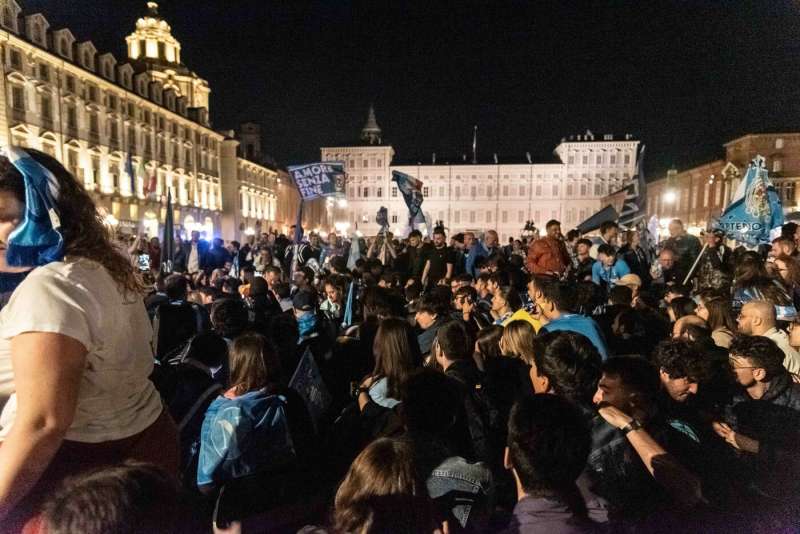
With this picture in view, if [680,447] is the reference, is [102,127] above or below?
above

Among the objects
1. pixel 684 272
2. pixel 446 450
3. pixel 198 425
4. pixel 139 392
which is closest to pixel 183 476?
pixel 198 425

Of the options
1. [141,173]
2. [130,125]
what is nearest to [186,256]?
[141,173]

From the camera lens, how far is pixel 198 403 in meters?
3.03

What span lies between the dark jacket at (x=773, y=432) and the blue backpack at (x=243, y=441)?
8.02 ft

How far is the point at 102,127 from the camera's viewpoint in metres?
39.1

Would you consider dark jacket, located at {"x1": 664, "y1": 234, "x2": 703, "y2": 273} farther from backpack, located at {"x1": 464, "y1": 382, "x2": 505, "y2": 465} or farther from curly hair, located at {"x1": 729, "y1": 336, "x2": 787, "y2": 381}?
Answer: backpack, located at {"x1": 464, "y1": 382, "x2": 505, "y2": 465}

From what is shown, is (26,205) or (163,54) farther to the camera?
(163,54)

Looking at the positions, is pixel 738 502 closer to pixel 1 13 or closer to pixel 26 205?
pixel 26 205

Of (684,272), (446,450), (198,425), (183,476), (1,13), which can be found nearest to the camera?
(446,450)

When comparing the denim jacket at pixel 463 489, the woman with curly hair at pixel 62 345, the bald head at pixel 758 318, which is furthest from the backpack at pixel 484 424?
the bald head at pixel 758 318

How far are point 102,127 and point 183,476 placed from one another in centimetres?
4438

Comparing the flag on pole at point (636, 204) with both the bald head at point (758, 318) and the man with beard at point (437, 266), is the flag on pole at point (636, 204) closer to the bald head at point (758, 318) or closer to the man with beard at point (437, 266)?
the man with beard at point (437, 266)

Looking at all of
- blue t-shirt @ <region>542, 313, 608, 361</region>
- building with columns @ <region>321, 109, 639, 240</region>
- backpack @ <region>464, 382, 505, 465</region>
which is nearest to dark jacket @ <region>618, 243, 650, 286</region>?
blue t-shirt @ <region>542, 313, 608, 361</region>

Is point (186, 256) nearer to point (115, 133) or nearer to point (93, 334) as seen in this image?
point (93, 334)
